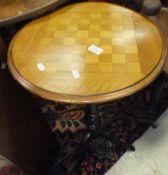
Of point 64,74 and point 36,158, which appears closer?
point 64,74

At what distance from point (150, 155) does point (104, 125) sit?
12.9 inches

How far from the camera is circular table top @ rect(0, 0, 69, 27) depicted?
105 centimetres

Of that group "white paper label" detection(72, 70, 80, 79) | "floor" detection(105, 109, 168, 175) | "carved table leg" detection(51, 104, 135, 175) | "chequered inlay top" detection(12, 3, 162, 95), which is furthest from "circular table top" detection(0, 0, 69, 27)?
"floor" detection(105, 109, 168, 175)

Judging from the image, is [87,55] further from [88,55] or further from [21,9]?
[21,9]

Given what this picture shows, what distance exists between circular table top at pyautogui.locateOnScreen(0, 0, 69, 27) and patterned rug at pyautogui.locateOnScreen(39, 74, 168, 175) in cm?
69

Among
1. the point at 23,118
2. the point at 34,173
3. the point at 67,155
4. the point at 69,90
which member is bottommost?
the point at 67,155

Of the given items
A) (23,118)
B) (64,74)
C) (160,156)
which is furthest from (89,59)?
(160,156)

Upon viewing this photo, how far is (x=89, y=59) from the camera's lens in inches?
35.7

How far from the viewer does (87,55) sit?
93 centimetres

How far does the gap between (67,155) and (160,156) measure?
1.76 feet

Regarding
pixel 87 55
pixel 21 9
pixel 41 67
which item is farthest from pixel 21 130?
pixel 21 9

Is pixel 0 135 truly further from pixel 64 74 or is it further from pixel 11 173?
pixel 64 74

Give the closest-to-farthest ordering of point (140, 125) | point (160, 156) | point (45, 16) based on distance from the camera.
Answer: point (45, 16)
point (160, 156)
point (140, 125)

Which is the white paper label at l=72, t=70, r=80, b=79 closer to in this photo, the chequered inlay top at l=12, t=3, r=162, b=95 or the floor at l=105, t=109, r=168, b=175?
the chequered inlay top at l=12, t=3, r=162, b=95
